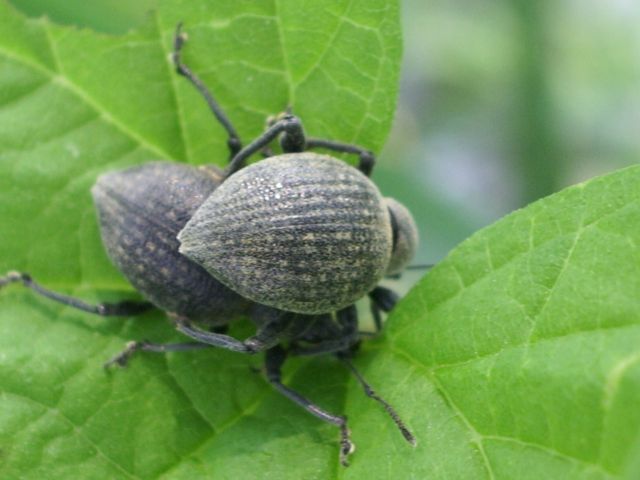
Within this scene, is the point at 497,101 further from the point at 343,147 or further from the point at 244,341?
the point at 244,341

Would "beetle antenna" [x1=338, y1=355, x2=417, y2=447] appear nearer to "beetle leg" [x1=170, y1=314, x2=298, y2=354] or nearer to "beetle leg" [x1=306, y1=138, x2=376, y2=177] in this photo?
"beetle leg" [x1=170, y1=314, x2=298, y2=354]

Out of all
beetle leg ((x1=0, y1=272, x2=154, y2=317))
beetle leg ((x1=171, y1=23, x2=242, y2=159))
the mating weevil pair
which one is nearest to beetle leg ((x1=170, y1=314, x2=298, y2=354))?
the mating weevil pair

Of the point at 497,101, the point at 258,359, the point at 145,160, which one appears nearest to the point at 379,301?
the point at 258,359

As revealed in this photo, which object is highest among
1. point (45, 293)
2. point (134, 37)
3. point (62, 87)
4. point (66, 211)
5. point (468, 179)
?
point (134, 37)

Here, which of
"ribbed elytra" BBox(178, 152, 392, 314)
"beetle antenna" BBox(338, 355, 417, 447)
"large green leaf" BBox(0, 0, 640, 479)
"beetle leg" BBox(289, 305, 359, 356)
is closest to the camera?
"large green leaf" BBox(0, 0, 640, 479)

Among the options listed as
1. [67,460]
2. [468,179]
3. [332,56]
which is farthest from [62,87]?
[468,179]

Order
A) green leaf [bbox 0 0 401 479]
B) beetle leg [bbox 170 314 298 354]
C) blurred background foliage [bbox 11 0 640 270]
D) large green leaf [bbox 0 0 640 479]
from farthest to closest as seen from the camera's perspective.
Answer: blurred background foliage [bbox 11 0 640 270]
beetle leg [bbox 170 314 298 354]
green leaf [bbox 0 0 401 479]
large green leaf [bbox 0 0 640 479]

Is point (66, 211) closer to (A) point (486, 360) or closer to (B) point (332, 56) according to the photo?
(B) point (332, 56)
